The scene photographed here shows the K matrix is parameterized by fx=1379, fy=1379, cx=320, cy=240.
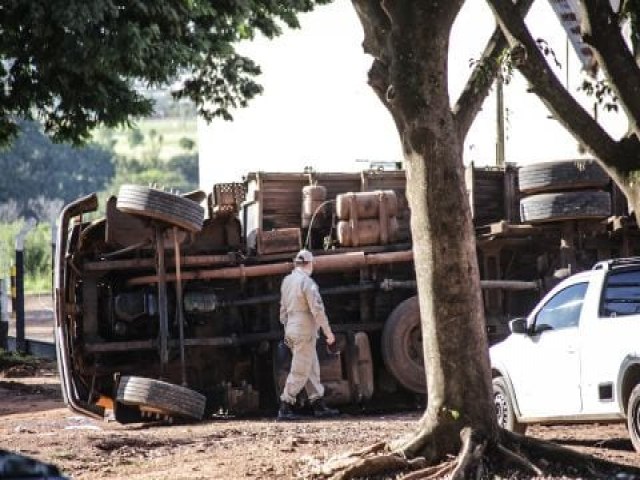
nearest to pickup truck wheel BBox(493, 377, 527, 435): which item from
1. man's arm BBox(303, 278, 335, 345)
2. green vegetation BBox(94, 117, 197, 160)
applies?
man's arm BBox(303, 278, 335, 345)

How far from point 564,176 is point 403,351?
2.75 m

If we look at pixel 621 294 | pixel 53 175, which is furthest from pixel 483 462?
pixel 53 175

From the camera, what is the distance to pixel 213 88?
1834 centimetres

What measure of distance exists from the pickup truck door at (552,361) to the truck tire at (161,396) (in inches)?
143

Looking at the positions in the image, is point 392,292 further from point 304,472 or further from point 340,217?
point 304,472

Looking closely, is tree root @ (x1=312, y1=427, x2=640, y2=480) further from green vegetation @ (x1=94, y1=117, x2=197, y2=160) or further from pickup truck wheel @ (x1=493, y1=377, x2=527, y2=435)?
green vegetation @ (x1=94, y1=117, x2=197, y2=160)

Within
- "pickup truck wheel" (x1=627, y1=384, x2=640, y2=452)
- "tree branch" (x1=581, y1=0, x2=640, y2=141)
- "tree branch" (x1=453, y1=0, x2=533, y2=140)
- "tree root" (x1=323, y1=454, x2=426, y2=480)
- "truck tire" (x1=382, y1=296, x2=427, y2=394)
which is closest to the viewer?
"tree root" (x1=323, y1=454, x2=426, y2=480)

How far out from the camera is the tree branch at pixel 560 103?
959 cm

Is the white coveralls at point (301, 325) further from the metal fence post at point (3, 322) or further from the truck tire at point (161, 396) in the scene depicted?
the metal fence post at point (3, 322)

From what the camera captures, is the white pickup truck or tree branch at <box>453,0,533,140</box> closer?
tree branch at <box>453,0,533,140</box>

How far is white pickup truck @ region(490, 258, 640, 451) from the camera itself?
36.6 ft

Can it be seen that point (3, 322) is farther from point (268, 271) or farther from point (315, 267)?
point (315, 267)

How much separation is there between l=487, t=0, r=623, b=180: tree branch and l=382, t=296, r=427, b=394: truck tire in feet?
21.9

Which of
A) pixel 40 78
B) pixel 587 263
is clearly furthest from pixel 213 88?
pixel 587 263
